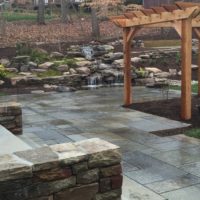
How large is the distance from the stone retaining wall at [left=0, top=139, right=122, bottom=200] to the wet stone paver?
678mm

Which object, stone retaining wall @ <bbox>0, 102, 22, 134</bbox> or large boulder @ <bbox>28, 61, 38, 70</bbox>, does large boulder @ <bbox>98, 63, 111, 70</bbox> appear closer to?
large boulder @ <bbox>28, 61, 38, 70</bbox>

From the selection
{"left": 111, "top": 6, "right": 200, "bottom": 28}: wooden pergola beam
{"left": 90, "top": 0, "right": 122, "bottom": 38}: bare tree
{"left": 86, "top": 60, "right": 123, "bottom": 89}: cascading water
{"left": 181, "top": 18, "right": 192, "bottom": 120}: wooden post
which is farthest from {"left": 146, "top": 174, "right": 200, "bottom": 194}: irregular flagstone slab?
{"left": 90, "top": 0, "right": 122, "bottom": 38}: bare tree

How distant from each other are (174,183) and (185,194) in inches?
13.9

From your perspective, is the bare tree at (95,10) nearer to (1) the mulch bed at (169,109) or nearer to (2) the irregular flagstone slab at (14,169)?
(1) the mulch bed at (169,109)

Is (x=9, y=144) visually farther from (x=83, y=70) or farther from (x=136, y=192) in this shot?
(x=83, y=70)

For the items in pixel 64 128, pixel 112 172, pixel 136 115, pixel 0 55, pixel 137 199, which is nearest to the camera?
pixel 112 172

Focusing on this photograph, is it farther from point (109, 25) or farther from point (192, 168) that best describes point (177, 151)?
point (109, 25)

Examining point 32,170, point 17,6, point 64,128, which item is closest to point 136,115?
point 64,128

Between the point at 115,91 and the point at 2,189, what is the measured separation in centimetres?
963

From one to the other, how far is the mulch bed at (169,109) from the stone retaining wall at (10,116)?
245 cm

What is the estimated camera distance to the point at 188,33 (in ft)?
28.1

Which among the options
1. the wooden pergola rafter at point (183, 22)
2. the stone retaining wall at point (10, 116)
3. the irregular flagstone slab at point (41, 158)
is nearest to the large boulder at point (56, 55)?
the wooden pergola rafter at point (183, 22)

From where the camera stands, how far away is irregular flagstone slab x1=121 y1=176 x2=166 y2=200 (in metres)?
4.71

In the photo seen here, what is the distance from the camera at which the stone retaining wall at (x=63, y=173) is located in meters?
3.73
